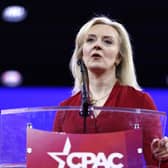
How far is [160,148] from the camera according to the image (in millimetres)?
1196

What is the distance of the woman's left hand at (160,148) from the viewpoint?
1.19m

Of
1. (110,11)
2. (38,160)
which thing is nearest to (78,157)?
(38,160)

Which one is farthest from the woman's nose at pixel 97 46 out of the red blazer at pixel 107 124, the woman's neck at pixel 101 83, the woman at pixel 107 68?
the red blazer at pixel 107 124

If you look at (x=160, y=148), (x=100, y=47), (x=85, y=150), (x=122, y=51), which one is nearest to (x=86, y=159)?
(x=85, y=150)

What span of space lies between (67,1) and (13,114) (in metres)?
3.21

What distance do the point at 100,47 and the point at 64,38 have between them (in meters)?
3.11

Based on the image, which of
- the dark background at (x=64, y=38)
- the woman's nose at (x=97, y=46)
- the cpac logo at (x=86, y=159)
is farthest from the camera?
the dark background at (x=64, y=38)

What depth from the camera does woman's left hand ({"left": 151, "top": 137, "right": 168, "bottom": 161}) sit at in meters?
1.19

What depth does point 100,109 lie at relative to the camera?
1.21 metres

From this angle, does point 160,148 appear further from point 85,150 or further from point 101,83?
point 101,83

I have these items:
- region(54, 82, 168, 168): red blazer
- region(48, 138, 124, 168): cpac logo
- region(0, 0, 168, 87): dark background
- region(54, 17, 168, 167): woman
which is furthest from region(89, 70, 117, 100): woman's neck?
region(0, 0, 168, 87): dark background

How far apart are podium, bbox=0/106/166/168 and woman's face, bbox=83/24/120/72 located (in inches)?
9.4

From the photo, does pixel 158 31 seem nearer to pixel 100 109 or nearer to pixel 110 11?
pixel 110 11

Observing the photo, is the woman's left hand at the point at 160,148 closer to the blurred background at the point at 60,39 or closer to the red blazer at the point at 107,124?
the red blazer at the point at 107,124
